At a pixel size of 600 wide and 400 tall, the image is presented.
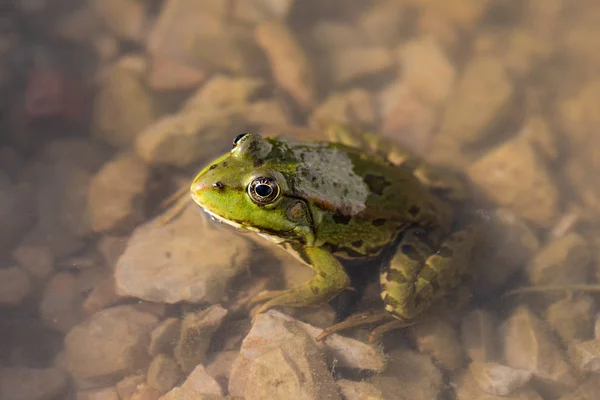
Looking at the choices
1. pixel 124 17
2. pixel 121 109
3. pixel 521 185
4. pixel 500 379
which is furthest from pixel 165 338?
pixel 124 17

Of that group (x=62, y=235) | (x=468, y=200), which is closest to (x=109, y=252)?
(x=62, y=235)

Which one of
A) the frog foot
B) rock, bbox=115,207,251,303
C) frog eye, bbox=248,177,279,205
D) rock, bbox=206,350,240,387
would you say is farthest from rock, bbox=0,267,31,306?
the frog foot

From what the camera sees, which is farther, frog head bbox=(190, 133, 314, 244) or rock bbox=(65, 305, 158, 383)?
rock bbox=(65, 305, 158, 383)

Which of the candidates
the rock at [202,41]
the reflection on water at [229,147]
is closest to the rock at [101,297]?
the reflection on water at [229,147]

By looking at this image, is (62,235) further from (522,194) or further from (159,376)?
(522,194)

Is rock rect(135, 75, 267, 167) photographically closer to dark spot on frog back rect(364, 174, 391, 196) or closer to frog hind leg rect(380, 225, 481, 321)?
dark spot on frog back rect(364, 174, 391, 196)

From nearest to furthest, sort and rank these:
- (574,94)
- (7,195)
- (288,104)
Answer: (7,195), (288,104), (574,94)

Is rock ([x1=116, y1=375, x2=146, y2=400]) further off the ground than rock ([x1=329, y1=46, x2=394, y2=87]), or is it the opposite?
rock ([x1=329, y1=46, x2=394, y2=87])
